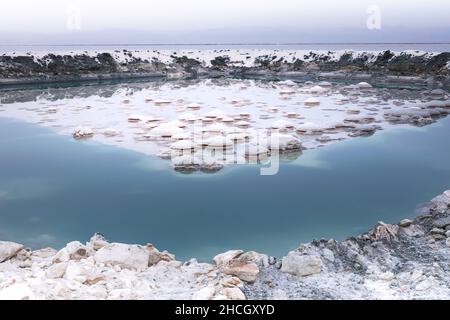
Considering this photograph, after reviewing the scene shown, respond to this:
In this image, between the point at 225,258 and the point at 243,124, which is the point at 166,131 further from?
the point at 225,258

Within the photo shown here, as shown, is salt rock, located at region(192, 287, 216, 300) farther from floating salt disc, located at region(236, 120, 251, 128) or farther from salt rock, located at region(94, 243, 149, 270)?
floating salt disc, located at region(236, 120, 251, 128)

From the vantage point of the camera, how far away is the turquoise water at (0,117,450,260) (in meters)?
9.16

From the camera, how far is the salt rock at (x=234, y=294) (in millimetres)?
5680

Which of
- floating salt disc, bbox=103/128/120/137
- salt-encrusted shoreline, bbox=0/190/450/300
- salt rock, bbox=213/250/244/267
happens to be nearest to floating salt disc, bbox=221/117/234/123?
floating salt disc, bbox=103/128/120/137

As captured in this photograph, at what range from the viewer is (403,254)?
292 inches

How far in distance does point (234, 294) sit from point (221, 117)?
15662 mm

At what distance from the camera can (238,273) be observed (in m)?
6.41

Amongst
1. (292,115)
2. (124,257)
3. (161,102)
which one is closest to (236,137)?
(292,115)

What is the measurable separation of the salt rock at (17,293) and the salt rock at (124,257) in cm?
127

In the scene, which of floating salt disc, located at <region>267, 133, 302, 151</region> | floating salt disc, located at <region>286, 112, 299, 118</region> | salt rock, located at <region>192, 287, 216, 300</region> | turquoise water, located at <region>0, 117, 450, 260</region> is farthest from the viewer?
floating salt disc, located at <region>286, 112, 299, 118</region>

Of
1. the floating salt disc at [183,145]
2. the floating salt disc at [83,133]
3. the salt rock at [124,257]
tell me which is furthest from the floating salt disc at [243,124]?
the salt rock at [124,257]

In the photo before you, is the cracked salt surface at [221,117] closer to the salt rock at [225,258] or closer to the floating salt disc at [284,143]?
the floating salt disc at [284,143]

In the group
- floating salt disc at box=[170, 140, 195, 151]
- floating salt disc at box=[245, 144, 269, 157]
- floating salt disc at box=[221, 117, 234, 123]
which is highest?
floating salt disc at box=[221, 117, 234, 123]

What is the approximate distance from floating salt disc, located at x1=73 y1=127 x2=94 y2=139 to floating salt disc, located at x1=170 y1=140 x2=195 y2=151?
16.2 feet
